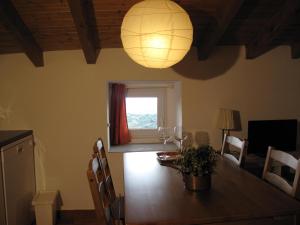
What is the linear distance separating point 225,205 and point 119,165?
1934 millimetres

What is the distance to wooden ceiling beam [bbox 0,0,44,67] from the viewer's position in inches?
86.4

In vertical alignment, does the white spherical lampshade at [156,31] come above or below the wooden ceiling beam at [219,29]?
below

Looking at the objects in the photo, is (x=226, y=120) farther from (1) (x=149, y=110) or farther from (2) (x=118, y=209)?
(2) (x=118, y=209)

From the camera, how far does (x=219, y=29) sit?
2.48 meters

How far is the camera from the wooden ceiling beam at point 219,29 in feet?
7.11

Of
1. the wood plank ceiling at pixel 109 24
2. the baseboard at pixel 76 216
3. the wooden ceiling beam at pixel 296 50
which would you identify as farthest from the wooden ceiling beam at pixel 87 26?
the wooden ceiling beam at pixel 296 50

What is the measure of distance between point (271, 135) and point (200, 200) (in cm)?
210

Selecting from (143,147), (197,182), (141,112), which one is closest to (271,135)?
(143,147)

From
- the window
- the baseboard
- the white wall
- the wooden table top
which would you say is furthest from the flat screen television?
the baseboard

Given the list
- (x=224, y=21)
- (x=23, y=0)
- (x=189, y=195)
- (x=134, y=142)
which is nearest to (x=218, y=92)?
(x=224, y=21)

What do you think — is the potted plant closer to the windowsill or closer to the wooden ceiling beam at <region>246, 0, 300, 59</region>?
the wooden ceiling beam at <region>246, 0, 300, 59</region>

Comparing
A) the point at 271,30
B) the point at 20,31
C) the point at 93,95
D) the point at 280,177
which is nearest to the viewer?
the point at 280,177

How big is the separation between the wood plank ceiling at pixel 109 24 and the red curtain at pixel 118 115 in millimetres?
812

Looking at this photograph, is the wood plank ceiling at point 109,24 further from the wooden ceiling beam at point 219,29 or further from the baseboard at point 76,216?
the baseboard at point 76,216
